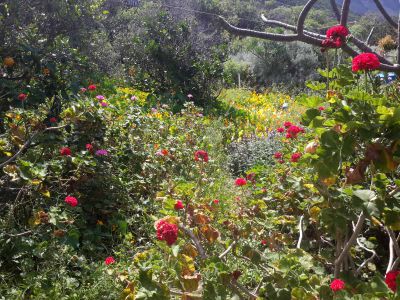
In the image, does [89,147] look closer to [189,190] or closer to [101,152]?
[101,152]

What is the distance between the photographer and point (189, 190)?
6.69 ft

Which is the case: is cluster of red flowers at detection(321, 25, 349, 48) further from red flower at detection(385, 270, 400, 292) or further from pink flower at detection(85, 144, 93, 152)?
pink flower at detection(85, 144, 93, 152)

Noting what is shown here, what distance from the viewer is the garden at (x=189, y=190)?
4.80 ft

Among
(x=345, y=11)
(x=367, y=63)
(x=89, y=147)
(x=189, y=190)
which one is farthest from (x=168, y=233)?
(x=89, y=147)

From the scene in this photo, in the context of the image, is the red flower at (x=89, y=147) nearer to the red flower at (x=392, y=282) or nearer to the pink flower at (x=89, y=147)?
the pink flower at (x=89, y=147)

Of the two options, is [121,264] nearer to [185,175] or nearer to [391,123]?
[185,175]

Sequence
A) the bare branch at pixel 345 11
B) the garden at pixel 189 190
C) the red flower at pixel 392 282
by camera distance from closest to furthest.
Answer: the red flower at pixel 392 282 < the garden at pixel 189 190 < the bare branch at pixel 345 11

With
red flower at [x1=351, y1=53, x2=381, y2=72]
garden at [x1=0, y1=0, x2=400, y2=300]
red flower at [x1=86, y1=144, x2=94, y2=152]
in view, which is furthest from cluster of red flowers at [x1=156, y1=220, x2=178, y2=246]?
red flower at [x1=86, y1=144, x2=94, y2=152]

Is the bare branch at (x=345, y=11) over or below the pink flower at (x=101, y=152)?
over

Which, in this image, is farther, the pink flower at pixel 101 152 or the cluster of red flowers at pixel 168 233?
the pink flower at pixel 101 152

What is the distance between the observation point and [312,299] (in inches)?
56.9

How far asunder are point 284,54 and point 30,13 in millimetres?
9935

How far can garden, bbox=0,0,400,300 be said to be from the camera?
1.46 m

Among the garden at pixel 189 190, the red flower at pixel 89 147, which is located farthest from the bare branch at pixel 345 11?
the red flower at pixel 89 147
